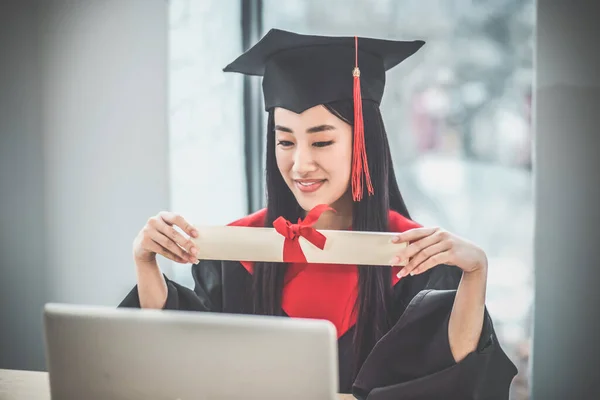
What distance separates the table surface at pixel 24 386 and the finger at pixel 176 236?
0.41 m

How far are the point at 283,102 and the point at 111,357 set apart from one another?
2.78ft

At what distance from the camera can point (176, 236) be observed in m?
1.42

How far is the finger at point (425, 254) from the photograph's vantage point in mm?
1300

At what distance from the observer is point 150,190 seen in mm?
2342

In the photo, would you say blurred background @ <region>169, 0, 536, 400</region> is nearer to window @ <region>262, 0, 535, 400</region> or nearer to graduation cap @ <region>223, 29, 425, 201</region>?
window @ <region>262, 0, 535, 400</region>

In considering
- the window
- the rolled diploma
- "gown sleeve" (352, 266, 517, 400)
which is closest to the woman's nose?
the rolled diploma

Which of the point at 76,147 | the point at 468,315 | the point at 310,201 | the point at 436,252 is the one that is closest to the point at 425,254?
the point at 436,252

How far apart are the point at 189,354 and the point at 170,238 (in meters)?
0.62

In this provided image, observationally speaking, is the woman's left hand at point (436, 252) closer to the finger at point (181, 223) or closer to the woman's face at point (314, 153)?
the woman's face at point (314, 153)

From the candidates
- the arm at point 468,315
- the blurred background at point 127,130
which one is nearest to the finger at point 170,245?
the arm at point 468,315

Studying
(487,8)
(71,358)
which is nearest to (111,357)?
(71,358)

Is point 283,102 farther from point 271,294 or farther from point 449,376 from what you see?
point 449,376

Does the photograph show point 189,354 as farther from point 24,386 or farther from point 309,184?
point 309,184

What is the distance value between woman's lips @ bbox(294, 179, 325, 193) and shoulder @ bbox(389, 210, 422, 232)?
0.70 ft
